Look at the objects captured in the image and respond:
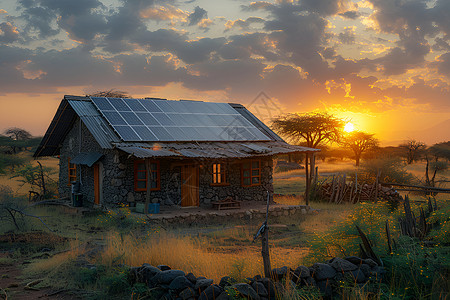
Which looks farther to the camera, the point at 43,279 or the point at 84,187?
the point at 84,187

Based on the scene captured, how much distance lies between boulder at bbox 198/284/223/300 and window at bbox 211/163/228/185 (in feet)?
40.1

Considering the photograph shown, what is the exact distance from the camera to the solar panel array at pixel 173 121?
60.2 feet

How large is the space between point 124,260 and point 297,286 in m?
3.94

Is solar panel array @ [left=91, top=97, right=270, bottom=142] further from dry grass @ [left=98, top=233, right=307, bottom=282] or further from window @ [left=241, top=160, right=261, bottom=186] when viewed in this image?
dry grass @ [left=98, top=233, right=307, bottom=282]

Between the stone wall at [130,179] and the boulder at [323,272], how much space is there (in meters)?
11.3

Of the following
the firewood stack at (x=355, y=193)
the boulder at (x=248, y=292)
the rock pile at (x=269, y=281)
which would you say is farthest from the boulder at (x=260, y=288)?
the firewood stack at (x=355, y=193)

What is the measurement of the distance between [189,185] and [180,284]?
11546mm

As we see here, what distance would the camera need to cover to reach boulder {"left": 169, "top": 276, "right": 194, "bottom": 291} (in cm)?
687

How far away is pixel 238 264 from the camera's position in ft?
24.8

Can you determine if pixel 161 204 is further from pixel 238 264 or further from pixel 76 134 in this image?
pixel 238 264

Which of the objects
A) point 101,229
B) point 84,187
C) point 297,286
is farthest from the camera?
point 84,187

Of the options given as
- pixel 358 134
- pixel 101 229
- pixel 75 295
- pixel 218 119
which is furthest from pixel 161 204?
pixel 358 134

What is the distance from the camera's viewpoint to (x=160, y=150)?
16.5 m

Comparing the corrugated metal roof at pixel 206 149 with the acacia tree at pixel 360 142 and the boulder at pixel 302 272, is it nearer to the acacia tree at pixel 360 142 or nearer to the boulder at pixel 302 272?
the boulder at pixel 302 272
